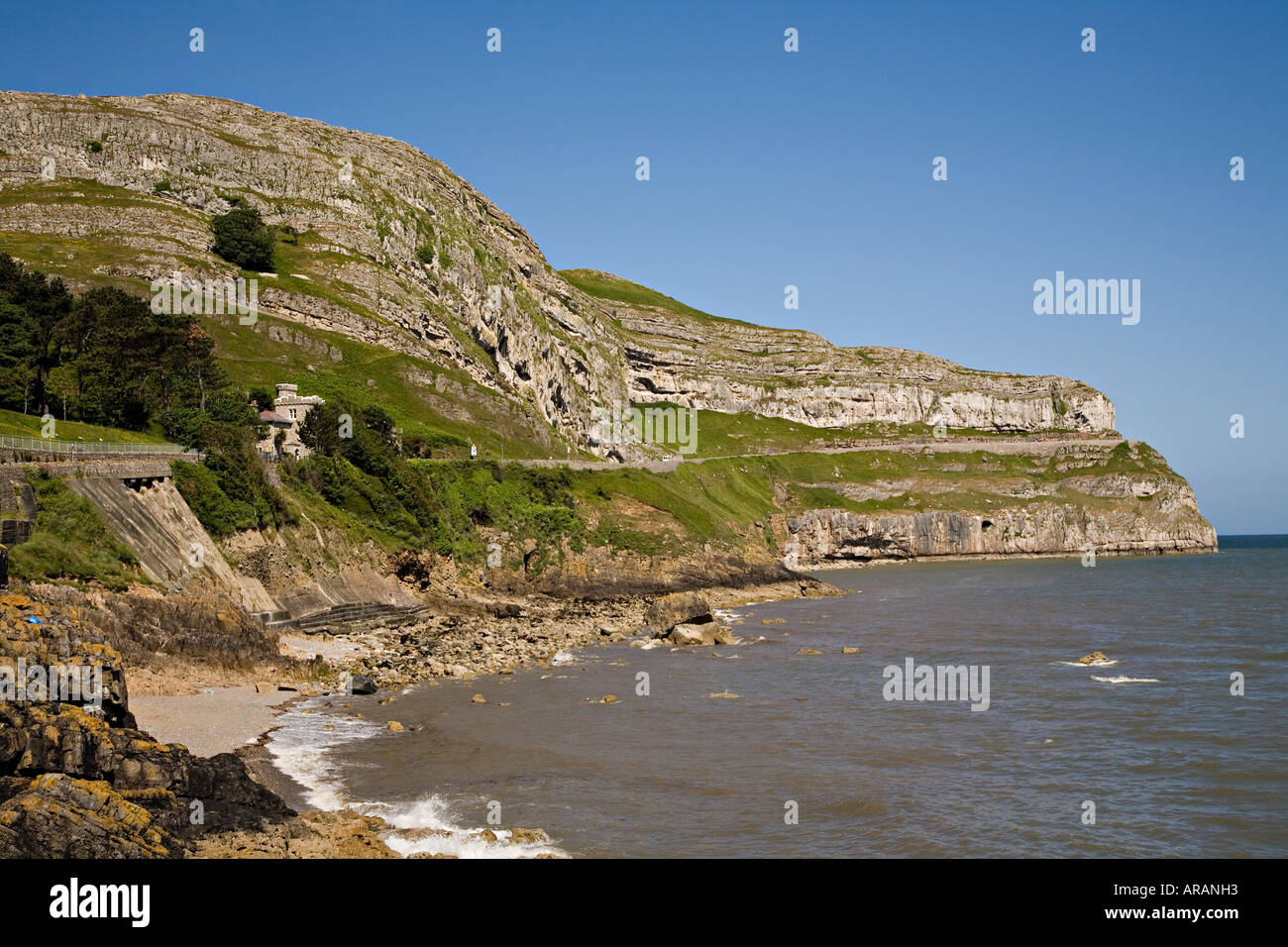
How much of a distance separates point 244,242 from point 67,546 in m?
82.3

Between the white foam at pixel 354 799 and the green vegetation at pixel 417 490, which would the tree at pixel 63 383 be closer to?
the green vegetation at pixel 417 490

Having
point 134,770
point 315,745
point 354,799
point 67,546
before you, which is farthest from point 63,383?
point 134,770

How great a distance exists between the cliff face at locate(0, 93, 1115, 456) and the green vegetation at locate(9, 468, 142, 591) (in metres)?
61.3

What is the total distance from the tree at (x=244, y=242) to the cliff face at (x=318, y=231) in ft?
7.18

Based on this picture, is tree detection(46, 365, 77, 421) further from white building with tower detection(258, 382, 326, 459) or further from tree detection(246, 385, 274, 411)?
tree detection(246, 385, 274, 411)

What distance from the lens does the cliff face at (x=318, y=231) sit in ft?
343

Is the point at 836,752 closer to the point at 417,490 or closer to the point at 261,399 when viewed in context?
the point at 417,490

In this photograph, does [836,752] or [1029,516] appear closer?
[836,752]

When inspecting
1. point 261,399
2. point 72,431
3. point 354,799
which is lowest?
point 354,799

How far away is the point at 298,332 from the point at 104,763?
286 feet

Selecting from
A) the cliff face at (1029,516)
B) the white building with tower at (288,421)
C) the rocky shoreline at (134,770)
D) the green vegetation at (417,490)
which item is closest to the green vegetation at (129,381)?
the white building with tower at (288,421)

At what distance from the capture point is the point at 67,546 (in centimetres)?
3422
